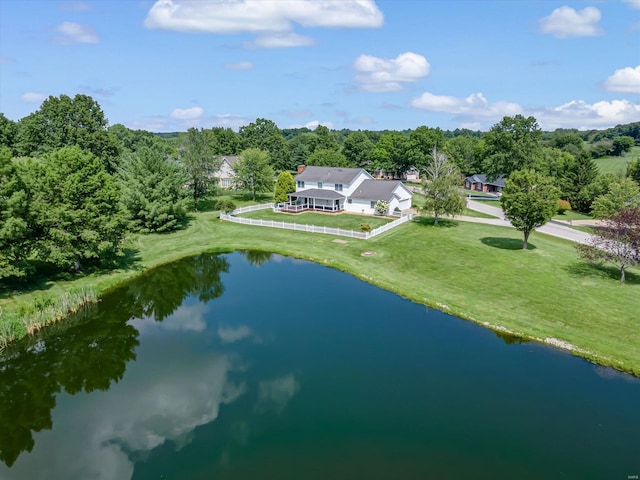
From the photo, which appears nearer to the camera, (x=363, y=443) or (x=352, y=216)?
(x=363, y=443)

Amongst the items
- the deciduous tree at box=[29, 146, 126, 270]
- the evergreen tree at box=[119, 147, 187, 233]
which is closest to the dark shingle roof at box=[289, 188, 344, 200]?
the evergreen tree at box=[119, 147, 187, 233]

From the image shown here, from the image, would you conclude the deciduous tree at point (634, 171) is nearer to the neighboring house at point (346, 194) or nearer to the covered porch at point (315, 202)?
the neighboring house at point (346, 194)

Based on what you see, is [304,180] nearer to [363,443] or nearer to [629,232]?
[629,232]

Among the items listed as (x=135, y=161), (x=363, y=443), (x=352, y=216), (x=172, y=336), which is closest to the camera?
(x=363, y=443)

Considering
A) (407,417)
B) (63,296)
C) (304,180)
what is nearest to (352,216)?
(304,180)

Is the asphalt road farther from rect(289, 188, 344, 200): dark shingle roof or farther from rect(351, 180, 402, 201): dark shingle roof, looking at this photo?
rect(289, 188, 344, 200): dark shingle roof
